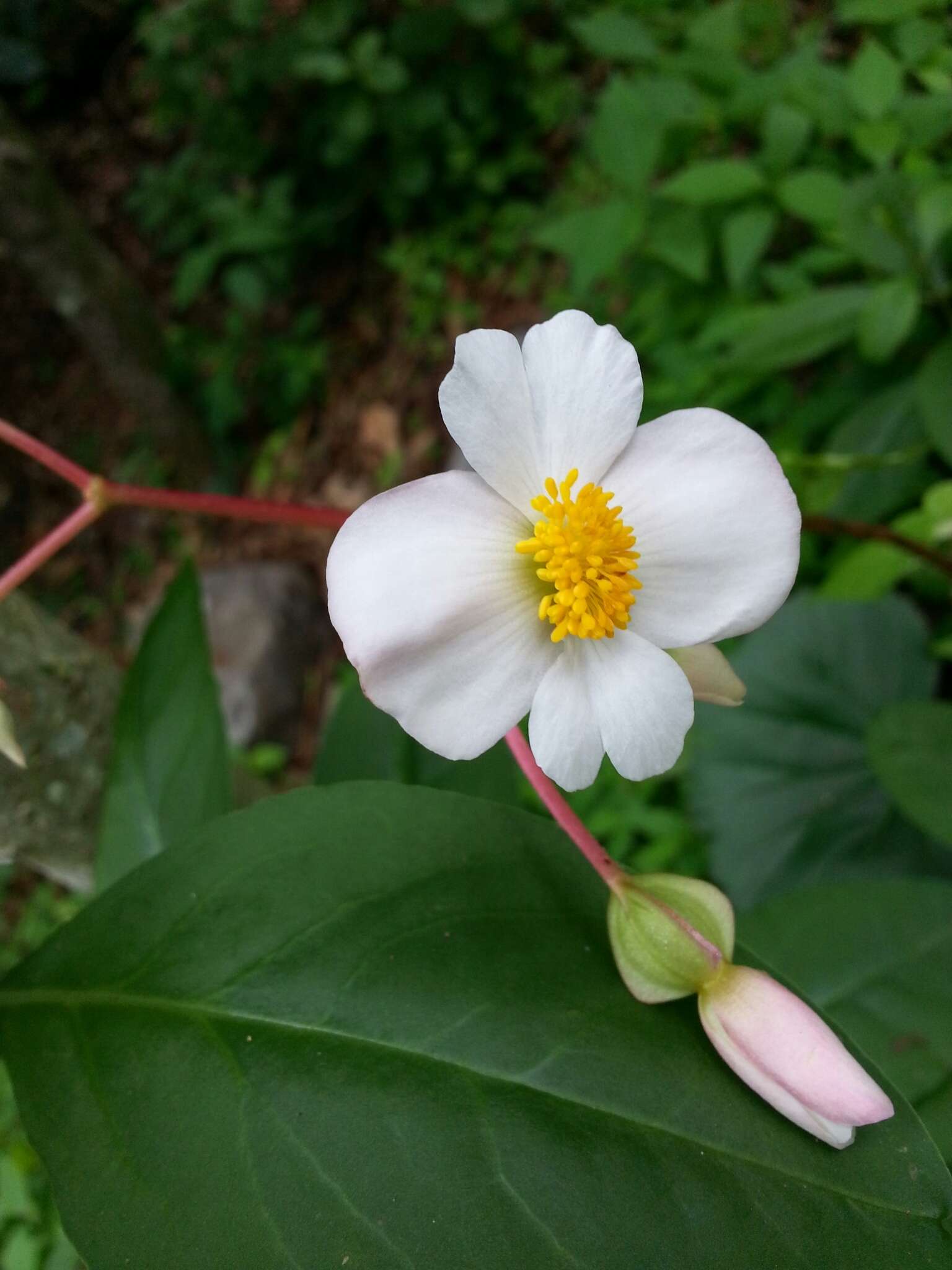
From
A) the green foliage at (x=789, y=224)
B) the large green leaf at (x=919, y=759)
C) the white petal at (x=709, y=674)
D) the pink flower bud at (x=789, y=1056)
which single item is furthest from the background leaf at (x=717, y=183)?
the pink flower bud at (x=789, y=1056)

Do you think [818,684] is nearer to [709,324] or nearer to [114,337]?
[709,324]

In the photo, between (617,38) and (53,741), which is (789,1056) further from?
(617,38)

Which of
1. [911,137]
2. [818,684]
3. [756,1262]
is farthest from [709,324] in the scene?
[756,1262]

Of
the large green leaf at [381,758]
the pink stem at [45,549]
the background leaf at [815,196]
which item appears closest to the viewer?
the pink stem at [45,549]

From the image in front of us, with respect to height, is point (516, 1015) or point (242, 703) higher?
point (516, 1015)

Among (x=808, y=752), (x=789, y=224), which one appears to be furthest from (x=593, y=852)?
(x=789, y=224)

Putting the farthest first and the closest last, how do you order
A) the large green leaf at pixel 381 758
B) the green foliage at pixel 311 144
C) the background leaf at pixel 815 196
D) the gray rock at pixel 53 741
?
the green foliage at pixel 311 144 → the background leaf at pixel 815 196 → the large green leaf at pixel 381 758 → the gray rock at pixel 53 741

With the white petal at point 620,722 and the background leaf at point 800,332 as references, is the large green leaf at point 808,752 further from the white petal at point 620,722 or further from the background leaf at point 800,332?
the white petal at point 620,722
